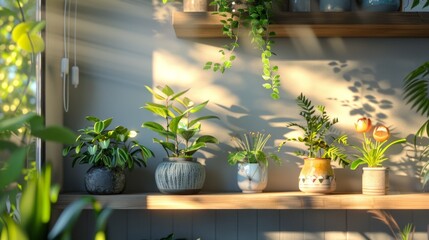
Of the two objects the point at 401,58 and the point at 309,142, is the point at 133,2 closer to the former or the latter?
the point at 309,142

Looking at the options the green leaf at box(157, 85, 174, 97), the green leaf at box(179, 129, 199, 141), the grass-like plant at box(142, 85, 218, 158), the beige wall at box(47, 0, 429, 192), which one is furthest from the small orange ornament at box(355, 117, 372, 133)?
the green leaf at box(157, 85, 174, 97)

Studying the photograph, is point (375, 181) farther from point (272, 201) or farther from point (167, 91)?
point (167, 91)

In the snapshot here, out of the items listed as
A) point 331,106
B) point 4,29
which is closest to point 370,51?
point 331,106

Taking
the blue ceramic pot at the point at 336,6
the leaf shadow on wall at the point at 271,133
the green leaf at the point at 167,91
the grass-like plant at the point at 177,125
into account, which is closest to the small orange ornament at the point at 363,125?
the leaf shadow on wall at the point at 271,133

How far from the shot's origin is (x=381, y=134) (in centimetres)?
304

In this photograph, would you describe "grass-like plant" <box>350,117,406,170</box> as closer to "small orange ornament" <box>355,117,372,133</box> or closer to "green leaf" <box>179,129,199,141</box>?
"small orange ornament" <box>355,117,372,133</box>

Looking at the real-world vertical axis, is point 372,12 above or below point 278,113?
above

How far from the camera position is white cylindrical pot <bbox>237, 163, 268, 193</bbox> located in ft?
9.70

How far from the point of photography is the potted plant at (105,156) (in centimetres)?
288

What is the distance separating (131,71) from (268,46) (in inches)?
29.8

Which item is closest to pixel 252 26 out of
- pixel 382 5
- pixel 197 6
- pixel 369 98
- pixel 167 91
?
pixel 197 6

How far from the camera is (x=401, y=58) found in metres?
3.20

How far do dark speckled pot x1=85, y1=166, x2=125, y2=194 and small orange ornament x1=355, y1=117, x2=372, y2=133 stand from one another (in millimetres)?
1234

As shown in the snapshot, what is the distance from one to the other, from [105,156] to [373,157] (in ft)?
4.38
